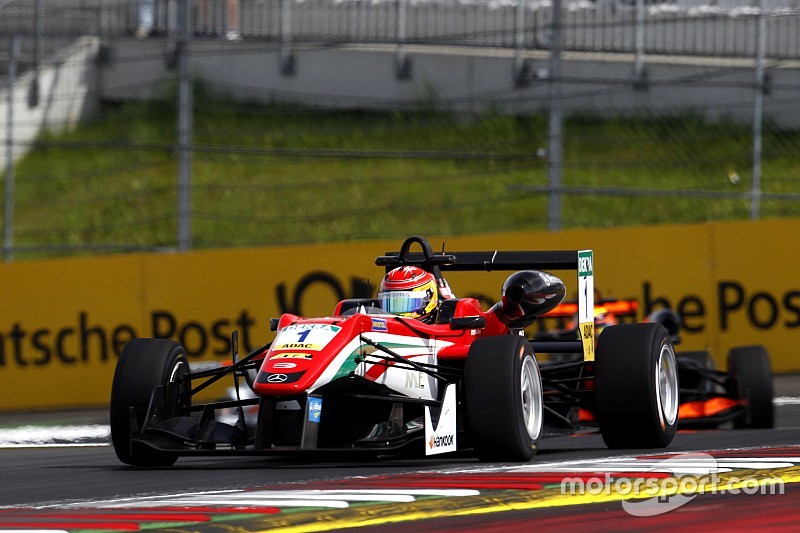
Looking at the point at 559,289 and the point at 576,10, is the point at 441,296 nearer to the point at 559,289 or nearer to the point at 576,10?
the point at 559,289

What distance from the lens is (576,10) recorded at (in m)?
15.2

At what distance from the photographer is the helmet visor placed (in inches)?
323

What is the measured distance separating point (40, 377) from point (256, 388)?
7070 mm

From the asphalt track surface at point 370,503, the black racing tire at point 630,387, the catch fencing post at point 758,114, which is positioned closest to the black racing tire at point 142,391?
the asphalt track surface at point 370,503

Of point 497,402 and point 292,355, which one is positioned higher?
point 292,355

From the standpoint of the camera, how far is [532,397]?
7348mm

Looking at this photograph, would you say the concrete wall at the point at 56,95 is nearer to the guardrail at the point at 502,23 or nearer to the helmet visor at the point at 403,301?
the guardrail at the point at 502,23

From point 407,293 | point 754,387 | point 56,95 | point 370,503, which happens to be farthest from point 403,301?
point 56,95

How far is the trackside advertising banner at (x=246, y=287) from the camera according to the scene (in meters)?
12.9

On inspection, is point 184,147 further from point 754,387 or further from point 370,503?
point 370,503

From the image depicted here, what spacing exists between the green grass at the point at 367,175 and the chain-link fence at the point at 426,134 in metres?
0.03

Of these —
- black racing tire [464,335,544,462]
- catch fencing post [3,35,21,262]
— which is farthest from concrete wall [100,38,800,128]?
black racing tire [464,335,544,462]

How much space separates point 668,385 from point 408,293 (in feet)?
4.90

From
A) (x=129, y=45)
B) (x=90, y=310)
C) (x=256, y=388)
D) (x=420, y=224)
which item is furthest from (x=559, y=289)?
(x=129, y=45)
